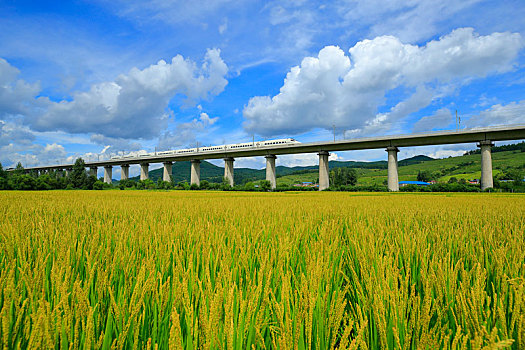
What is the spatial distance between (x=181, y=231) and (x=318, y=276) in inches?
89.9

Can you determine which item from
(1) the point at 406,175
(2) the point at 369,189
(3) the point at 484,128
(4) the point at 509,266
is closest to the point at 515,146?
(1) the point at 406,175

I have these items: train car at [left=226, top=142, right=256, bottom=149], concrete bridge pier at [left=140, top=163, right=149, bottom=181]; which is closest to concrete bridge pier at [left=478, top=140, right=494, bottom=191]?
train car at [left=226, top=142, right=256, bottom=149]

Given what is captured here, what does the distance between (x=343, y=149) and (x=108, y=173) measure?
70.6m

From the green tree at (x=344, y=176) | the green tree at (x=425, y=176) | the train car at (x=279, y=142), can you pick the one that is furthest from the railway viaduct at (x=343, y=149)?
the green tree at (x=425, y=176)

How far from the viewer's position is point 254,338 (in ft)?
3.97

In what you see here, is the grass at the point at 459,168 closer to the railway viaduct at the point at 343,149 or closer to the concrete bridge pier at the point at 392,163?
the railway viaduct at the point at 343,149

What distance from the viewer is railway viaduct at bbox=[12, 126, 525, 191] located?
134ft

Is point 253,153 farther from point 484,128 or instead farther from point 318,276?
point 318,276

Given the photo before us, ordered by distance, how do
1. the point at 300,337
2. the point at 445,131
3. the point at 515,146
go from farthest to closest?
1. the point at 515,146
2. the point at 445,131
3. the point at 300,337

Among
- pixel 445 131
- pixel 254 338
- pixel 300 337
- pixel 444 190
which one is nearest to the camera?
pixel 300 337

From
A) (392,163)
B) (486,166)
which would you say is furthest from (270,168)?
(486,166)

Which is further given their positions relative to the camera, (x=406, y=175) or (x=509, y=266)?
(x=406, y=175)

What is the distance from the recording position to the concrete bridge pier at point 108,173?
8206 centimetres

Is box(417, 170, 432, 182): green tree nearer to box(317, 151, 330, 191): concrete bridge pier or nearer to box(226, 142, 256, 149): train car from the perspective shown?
box(317, 151, 330, 191): concrete bridge pier
